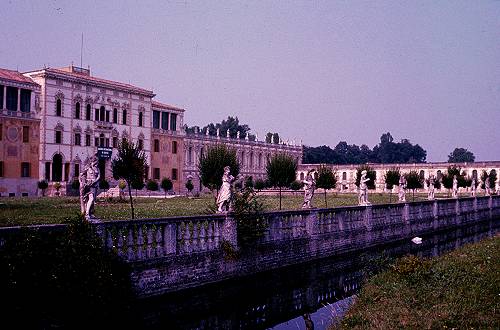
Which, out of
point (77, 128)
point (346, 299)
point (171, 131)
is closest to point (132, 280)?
point (346, 299)

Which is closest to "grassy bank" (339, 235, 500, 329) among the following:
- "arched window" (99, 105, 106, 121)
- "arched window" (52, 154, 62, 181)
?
"arched window" (52, 154, 62, 181)

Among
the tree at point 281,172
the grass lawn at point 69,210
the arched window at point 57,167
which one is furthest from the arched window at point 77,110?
the tree at point 281,172

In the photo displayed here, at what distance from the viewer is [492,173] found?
87750mm

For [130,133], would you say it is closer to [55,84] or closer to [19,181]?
[55,84]

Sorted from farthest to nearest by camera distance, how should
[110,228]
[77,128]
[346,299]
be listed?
[77,128] < [346,299] < [110,228]

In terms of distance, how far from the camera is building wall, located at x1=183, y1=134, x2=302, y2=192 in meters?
84.8

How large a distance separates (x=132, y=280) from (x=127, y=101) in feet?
180

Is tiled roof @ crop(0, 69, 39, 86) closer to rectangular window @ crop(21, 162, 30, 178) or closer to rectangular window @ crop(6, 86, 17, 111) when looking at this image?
rectangular window @ crop(6, 86, 17, 111)

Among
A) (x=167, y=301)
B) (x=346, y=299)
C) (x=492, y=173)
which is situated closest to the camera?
(x=167, y=301)

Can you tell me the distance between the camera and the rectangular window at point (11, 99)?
5388 centimetres

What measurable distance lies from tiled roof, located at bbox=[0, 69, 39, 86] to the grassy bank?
4787cm

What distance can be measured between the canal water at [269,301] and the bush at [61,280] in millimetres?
1026

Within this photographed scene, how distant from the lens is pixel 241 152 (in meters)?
94.3

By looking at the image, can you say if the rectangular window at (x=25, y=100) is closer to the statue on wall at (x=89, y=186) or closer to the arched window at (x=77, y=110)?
the arched window at (x=77, y=110)
